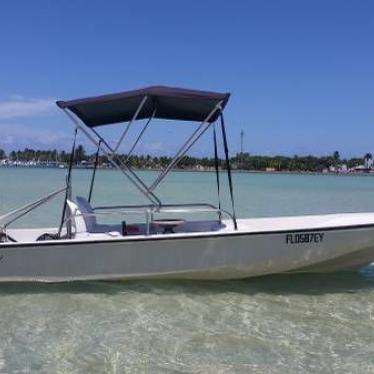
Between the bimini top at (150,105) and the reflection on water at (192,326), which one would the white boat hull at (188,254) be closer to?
the reflection on water at (192,326)

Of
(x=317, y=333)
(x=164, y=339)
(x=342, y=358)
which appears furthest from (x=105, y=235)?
(x=342, y=358)

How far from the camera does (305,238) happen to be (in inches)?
325

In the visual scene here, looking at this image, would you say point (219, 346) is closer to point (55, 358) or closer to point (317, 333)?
point (317, 333)

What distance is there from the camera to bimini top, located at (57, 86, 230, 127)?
26.7 ft

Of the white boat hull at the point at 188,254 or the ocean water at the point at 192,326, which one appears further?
the white boat hull at the point at 188,254

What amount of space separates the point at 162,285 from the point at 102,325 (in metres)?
1.66

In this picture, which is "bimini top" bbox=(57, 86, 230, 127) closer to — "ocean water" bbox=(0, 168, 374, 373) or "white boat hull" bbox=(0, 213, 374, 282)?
"white boat hull" bbox=(0, 213, 374, 282)

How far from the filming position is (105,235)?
8539mm

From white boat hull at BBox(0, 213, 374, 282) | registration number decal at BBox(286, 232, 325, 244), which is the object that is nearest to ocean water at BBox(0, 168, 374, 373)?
white boat hull at BBox(0, 213, 374, 282)

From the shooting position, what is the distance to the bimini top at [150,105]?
815 cm

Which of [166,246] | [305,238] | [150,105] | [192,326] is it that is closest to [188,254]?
[166,246]

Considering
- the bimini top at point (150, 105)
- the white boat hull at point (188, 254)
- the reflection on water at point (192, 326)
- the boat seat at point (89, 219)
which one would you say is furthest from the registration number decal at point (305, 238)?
the boat seat at point (89, 219)

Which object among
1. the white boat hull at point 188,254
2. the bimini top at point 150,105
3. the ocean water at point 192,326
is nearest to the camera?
the ocean water at point 192,326

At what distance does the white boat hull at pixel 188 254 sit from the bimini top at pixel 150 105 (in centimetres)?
187
